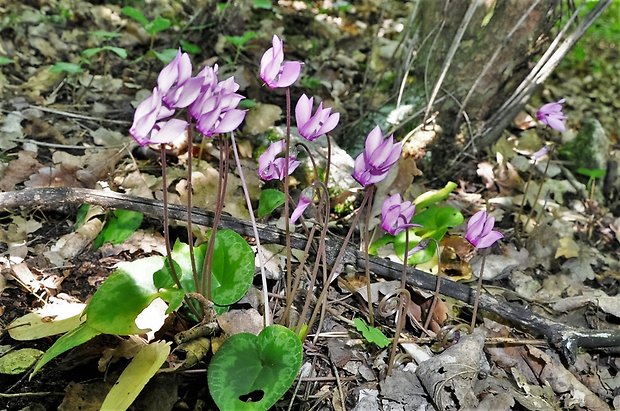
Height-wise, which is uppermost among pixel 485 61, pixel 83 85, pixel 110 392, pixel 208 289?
pixel 485 61

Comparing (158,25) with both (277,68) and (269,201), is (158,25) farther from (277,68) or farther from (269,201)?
(277,68)

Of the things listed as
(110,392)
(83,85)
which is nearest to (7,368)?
(110,392)

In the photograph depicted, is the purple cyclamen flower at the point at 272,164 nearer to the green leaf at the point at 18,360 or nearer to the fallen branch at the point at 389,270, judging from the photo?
the fallen branch at the point at 389,270

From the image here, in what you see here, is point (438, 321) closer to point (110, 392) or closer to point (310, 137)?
point (310, 137)

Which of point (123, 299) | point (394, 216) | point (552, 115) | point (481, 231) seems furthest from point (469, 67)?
point (123, 299)

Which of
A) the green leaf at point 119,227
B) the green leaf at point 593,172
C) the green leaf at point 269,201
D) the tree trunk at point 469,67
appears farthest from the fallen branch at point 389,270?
the green leaf at point 593,172

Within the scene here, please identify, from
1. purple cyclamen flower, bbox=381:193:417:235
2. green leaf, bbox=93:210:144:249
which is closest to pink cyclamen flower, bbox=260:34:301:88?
purple cyclamen flower, bbox=381:193:417:235
